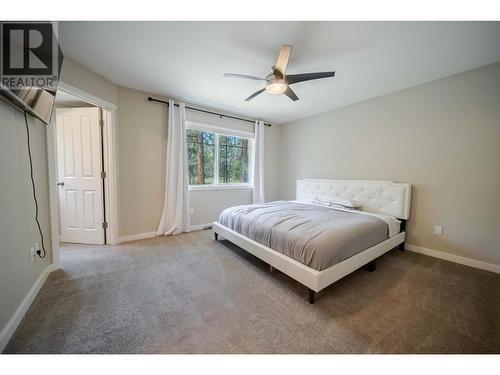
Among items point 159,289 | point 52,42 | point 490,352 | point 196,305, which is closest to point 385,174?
point 490,352

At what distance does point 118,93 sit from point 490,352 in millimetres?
4698

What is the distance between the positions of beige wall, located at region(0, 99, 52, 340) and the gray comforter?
2.04 meters

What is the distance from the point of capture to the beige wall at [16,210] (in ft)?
4.44

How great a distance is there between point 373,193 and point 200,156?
10.8 ft

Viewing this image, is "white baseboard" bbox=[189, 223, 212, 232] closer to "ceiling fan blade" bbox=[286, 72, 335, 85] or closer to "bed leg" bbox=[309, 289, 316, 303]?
"bed leg" bbox=[309, 289, 316, 303]

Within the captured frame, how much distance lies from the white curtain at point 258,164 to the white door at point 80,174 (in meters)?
2.92

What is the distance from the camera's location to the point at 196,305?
1.63m

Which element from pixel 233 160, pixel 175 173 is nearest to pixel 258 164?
pixel 233 160

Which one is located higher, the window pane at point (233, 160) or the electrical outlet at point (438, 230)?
the window pane at point (233, 160)

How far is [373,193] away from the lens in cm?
308

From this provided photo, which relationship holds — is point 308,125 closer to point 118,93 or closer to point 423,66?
point 423,66

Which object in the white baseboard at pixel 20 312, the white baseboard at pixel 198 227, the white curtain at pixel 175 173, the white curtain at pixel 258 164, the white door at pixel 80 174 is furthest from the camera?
the white curtain at pixel 258 164

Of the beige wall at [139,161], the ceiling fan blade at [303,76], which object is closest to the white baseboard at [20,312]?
the beige wall at [139,161]

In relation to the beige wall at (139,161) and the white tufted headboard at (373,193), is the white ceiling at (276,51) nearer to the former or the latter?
the beige wall at (139,161)
